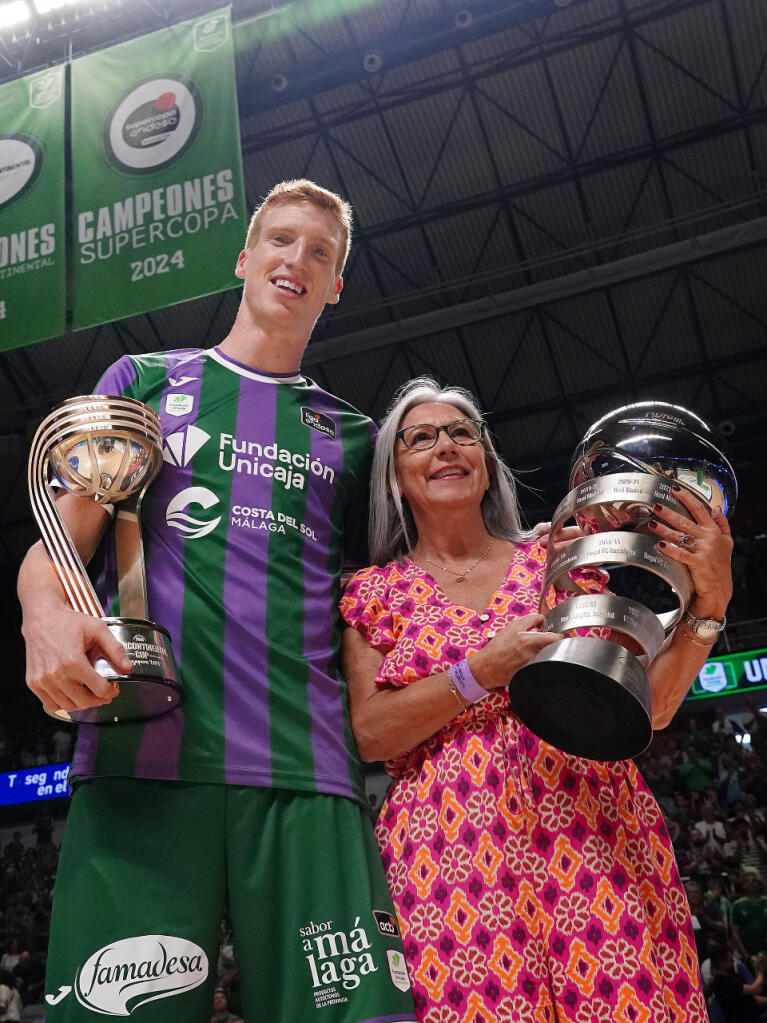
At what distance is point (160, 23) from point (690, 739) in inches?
392

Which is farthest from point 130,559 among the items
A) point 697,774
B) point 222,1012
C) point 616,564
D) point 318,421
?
point 697,774

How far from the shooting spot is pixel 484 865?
181 centimetres

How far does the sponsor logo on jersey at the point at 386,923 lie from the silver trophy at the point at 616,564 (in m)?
0.40

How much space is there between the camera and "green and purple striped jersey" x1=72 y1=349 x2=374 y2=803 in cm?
173

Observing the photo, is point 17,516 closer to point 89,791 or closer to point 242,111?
point 242,111

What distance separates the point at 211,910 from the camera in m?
1.63

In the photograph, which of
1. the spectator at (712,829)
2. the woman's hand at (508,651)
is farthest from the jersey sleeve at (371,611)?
the spectator at (712,829)

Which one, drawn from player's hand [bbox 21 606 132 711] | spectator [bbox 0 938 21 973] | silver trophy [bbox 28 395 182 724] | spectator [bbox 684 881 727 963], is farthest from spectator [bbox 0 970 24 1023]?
player's hand [bbox 21 606 132 711]

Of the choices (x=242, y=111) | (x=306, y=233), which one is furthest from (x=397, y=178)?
(x=306, y=233)

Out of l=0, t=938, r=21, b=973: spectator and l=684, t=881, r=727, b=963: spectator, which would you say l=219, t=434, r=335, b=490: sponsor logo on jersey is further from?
l=0, t=938, r=21, b=973: spectator

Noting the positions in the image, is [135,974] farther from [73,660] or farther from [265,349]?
[265,349]

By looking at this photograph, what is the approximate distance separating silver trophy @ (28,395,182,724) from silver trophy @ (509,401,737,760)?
632 mm

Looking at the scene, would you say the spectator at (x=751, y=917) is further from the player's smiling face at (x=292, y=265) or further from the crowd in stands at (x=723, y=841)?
the player's smiling face at (x=292, y=265)

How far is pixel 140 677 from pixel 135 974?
45 centimetres
